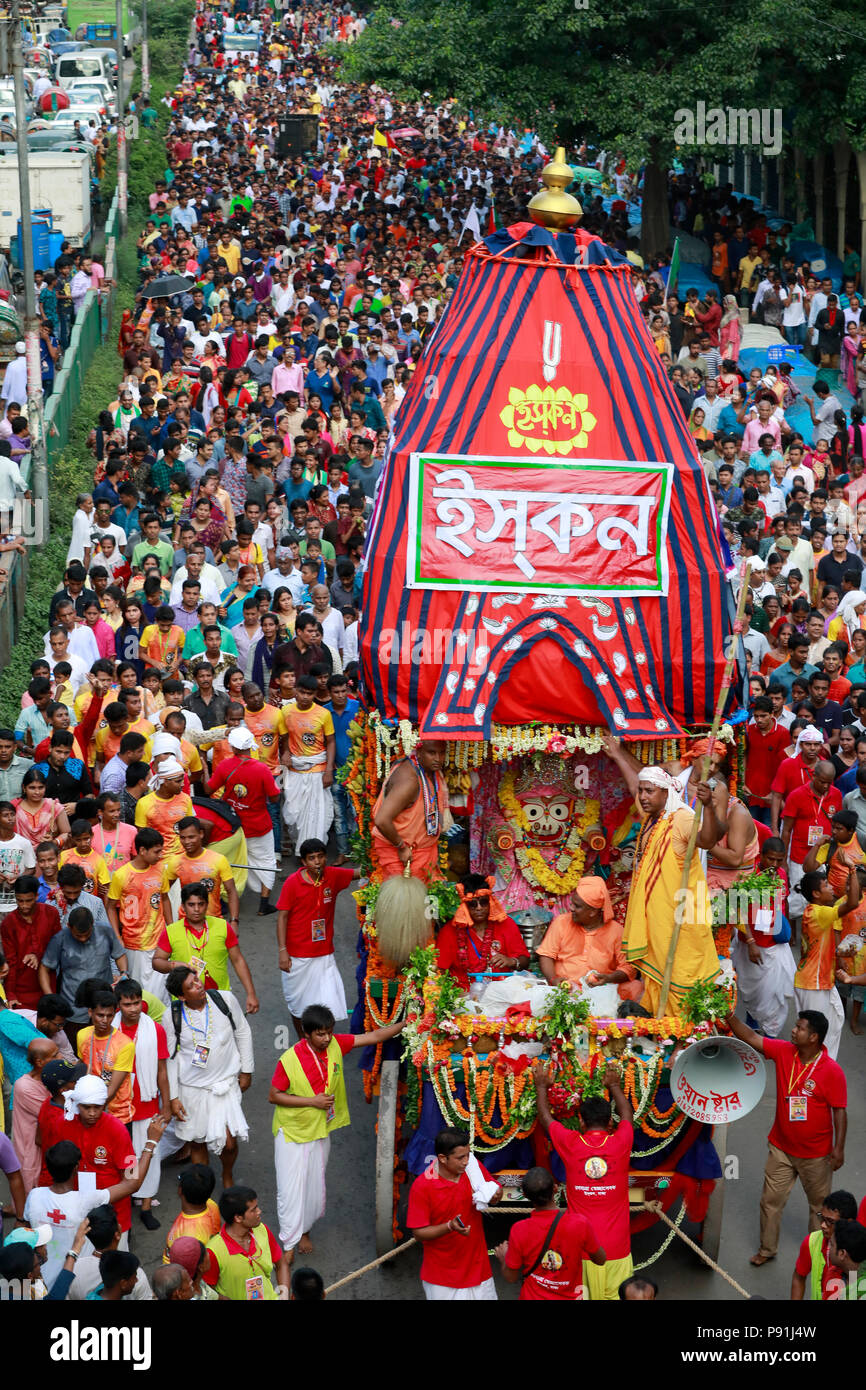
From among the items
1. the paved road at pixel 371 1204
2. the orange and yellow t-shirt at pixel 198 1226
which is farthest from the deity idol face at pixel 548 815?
the orange and yellow t-shirt at pixel 198 1226

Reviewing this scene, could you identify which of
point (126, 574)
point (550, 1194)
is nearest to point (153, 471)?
point (126, 574)

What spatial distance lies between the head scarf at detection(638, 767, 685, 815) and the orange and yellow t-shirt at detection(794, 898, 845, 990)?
1658 mm

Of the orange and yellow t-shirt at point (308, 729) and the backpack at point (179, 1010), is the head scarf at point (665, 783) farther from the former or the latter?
the orange and yellow t-shirt at point (308, 729)

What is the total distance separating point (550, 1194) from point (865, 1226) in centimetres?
131

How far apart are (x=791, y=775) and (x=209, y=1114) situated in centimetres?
494

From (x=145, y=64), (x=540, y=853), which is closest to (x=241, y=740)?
(x=540, y=853)

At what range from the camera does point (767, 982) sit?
11.7m

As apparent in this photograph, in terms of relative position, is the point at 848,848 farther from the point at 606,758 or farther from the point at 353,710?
the point at 353,710

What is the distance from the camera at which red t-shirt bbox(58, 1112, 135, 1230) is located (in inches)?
373

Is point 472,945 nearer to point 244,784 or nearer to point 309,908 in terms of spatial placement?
point 309,908

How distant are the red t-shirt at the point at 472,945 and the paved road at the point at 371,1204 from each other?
4.27 feet

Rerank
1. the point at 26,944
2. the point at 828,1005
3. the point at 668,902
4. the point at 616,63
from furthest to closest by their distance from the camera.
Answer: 1. the point at 616,63
2. the point at 828,1005
3. the point at 26,944
4. the point at 668,902

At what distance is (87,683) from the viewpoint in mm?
14172

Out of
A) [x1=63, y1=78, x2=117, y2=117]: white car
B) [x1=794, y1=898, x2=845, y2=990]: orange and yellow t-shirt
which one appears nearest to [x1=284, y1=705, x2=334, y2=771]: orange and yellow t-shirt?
[x1=794, y1=898, x2=845, y2=990]: orange and yellow t-shirt
